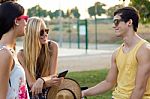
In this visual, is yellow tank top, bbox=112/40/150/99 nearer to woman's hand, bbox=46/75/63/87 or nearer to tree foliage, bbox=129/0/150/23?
woman's hand, bbox=46/75/63/87

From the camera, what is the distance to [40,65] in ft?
16.4

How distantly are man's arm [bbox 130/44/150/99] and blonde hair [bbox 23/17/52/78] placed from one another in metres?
1.12

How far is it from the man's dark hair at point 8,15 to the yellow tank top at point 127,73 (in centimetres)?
128

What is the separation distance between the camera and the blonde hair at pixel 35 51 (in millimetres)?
4773

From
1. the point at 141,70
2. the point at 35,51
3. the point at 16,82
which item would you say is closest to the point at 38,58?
the point at 35,51

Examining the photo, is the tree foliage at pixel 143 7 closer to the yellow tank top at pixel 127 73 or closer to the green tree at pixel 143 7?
the green tree at pixel 143 7

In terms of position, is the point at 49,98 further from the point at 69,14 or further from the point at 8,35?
the point at 69,14

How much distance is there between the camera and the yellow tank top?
4.36 metres

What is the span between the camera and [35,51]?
483 centimetres

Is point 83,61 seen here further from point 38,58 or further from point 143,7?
point 38,58

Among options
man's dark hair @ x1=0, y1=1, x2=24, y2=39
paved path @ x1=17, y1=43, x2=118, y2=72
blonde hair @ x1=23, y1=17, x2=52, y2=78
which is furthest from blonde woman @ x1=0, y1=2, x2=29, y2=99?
paved path @ x1=17, y1=43, x2=118, y2=72

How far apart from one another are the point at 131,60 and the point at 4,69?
1424mm

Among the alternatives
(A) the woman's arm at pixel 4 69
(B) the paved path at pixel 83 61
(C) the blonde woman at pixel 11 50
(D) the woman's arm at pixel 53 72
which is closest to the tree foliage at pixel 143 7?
(B) the paved path at pixel 83 61

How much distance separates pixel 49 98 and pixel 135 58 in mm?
1014
